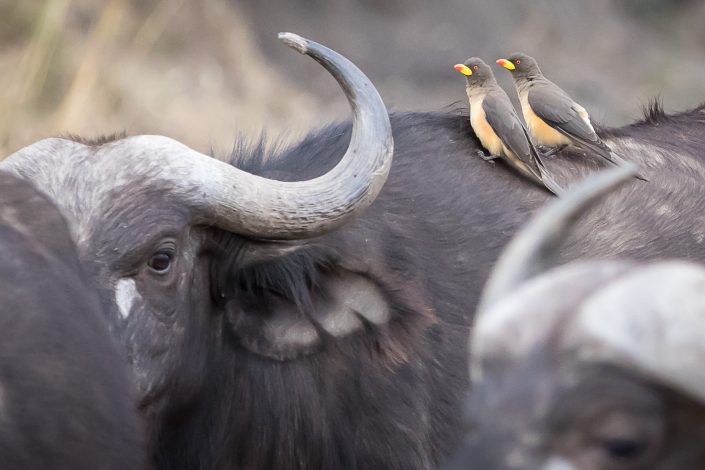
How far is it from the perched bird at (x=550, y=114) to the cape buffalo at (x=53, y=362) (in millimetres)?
2144

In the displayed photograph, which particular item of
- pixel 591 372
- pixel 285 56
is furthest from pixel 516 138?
pixel 285 56

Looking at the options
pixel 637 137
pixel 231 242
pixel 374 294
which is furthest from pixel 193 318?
pixel 637 137

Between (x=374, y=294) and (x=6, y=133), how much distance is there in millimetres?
4810

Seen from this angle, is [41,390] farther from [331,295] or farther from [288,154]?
[288,154]

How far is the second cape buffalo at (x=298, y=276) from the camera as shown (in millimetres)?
3816

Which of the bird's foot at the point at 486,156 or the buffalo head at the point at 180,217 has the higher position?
the bird's foot at the point at 486,156

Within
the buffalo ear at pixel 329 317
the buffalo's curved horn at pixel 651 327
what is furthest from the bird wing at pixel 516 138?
the buffalo's curved horn at pixel 651 327

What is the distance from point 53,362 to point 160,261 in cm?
65

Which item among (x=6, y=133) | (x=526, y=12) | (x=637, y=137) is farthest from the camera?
(x=526, y=12)

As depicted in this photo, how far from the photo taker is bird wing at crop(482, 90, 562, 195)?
14.9ft

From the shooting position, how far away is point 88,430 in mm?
3305

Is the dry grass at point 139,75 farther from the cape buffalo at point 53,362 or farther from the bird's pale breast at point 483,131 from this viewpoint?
the cape buffalo at point 53,362

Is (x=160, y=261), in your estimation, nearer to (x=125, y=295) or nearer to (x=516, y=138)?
(x=125, y=295)

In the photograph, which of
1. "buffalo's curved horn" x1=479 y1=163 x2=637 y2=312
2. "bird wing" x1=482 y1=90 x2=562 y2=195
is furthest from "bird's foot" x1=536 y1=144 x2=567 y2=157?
"buffalo's curved horn" x1=479 y1=163 x2=637 y2=312
